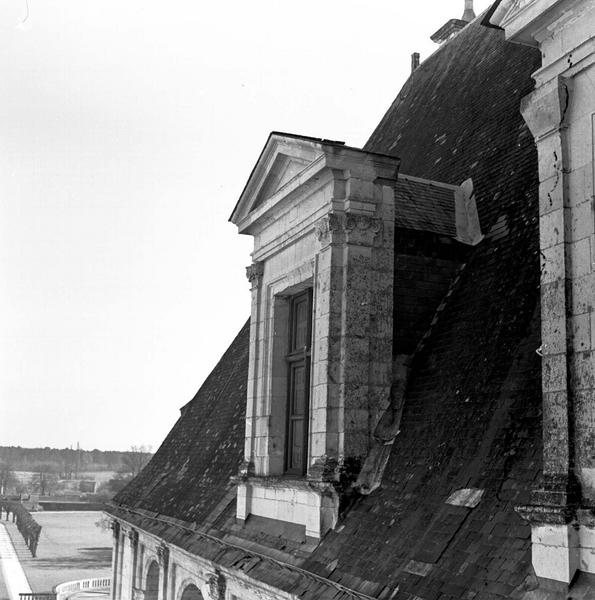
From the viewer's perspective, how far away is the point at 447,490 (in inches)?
243

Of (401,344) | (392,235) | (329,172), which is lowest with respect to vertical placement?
(401,344)

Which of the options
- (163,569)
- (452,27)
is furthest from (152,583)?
(452,27)

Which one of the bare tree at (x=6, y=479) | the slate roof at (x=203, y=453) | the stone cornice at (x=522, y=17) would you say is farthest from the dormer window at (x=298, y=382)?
the bare tree at (x=6, y=479)

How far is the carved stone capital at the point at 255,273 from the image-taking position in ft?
33.2

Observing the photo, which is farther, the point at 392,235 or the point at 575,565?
the point at 392,235

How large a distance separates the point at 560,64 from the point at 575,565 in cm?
311

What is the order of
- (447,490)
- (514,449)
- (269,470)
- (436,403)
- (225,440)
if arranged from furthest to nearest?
(225,440) → (269,470) → (436,403) → (447,490) → (514,449)

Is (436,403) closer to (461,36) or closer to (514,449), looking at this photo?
(514,449)

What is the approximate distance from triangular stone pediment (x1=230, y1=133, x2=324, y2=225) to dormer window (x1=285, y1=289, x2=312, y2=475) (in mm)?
1379

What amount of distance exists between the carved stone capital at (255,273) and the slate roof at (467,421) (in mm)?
2441

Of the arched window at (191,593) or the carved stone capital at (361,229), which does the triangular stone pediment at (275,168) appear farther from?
the arched window at (191,593)

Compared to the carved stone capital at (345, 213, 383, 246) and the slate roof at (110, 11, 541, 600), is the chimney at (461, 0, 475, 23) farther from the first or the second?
the carved stone capital at (345, 213, 383, 246)

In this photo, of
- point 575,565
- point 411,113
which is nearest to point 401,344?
point 575,565

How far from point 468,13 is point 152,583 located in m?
12.3
